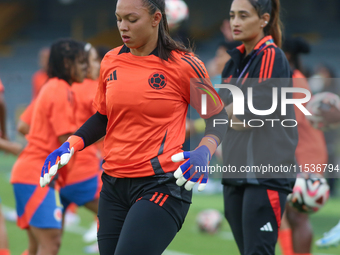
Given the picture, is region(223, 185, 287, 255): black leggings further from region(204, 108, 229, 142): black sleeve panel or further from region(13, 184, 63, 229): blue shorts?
region(13, 184, 63, 229): blue shorts

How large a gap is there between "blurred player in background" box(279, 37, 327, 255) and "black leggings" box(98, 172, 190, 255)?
2.47 metres

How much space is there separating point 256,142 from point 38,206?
6.61 ft

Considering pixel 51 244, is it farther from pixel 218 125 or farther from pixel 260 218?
pixel 218 125

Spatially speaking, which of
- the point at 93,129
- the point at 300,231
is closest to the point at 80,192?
the point at 93,129

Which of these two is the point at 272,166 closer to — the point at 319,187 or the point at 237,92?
the point at 237,92

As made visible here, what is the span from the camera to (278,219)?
3.53 meters

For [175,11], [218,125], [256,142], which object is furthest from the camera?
[175,11]

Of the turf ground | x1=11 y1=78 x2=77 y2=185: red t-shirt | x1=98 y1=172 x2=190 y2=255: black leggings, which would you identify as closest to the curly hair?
x1=11 y1=78 x2=77 y2=185: red t-shirt

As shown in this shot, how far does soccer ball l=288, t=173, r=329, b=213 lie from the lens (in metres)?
4.59

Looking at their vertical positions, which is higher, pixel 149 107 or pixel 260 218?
pixel 149 107

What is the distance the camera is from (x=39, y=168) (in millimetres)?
4465

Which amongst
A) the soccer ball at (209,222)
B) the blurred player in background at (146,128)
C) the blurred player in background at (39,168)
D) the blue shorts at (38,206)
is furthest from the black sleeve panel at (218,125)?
the soccer ball at (209,222)

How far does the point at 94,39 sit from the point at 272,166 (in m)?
20.8

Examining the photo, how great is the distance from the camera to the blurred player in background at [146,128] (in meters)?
2.85
